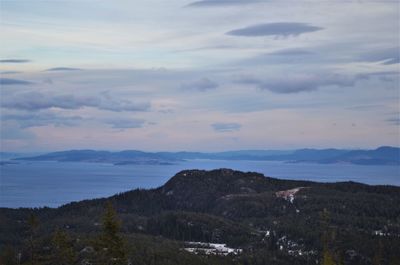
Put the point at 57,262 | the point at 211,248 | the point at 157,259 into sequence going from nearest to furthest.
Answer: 1. the point at 57,262
2. the point at 157,259
3. the point at 211,248

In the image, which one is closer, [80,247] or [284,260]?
[80,247]

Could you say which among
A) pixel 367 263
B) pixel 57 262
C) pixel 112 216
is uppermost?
pixel 112 216

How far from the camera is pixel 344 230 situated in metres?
196

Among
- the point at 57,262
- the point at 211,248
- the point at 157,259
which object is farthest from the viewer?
the point at 211,248

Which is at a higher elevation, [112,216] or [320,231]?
[112,216]

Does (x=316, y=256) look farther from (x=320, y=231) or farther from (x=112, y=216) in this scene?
(x=112, y=216)

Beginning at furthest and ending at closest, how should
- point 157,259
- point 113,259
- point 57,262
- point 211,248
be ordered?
point 211,248 < point 157,259 < point 57,262 < point 113,259

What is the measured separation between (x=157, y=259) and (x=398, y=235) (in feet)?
308

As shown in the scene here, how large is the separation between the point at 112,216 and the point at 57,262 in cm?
2083

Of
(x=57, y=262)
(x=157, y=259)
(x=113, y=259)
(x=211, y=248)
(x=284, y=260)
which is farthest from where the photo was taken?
(x=211, y=248)

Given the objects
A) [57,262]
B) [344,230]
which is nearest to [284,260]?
[344,230]

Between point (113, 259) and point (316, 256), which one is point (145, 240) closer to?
point (316, 256)

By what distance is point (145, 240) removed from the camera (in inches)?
6973

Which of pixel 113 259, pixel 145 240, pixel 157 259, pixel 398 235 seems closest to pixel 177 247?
pixel 145 240
